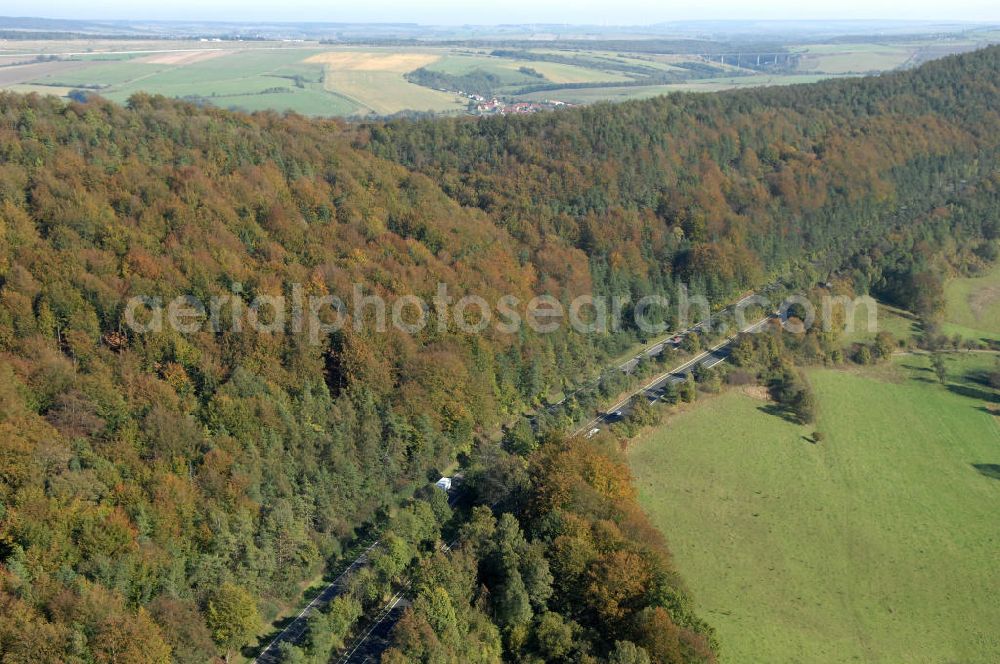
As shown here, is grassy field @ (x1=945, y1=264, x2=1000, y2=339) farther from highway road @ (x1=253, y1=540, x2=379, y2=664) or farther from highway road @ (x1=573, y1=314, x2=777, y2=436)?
highway road @ (x1=253, y1=540, x2=379, y2=664)

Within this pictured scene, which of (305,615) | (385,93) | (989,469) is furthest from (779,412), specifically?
(385,93)

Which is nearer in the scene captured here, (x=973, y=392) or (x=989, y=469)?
(x=989, y=469)

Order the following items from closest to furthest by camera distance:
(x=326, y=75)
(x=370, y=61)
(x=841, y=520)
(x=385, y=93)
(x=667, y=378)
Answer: (x=841, y=520) < (x=667, y=378) < (x=385, y=93) < (x=326, y=75) < (x=370, y=61)

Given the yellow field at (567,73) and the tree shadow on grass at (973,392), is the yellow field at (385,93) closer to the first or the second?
the yellow field at (567,73)

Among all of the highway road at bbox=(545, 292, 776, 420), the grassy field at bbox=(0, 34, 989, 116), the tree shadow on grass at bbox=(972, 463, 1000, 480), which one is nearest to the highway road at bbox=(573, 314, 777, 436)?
the highway road at bbox=(545, 292, 776, 420)

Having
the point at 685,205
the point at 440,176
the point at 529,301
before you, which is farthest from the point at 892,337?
the point at 440,176

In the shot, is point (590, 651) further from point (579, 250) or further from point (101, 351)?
point (579, 250)

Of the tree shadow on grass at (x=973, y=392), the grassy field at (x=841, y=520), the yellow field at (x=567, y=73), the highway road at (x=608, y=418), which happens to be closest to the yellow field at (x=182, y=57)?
the yellow field at (x=567, y=73)

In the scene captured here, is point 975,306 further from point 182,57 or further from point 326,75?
point 182,57
